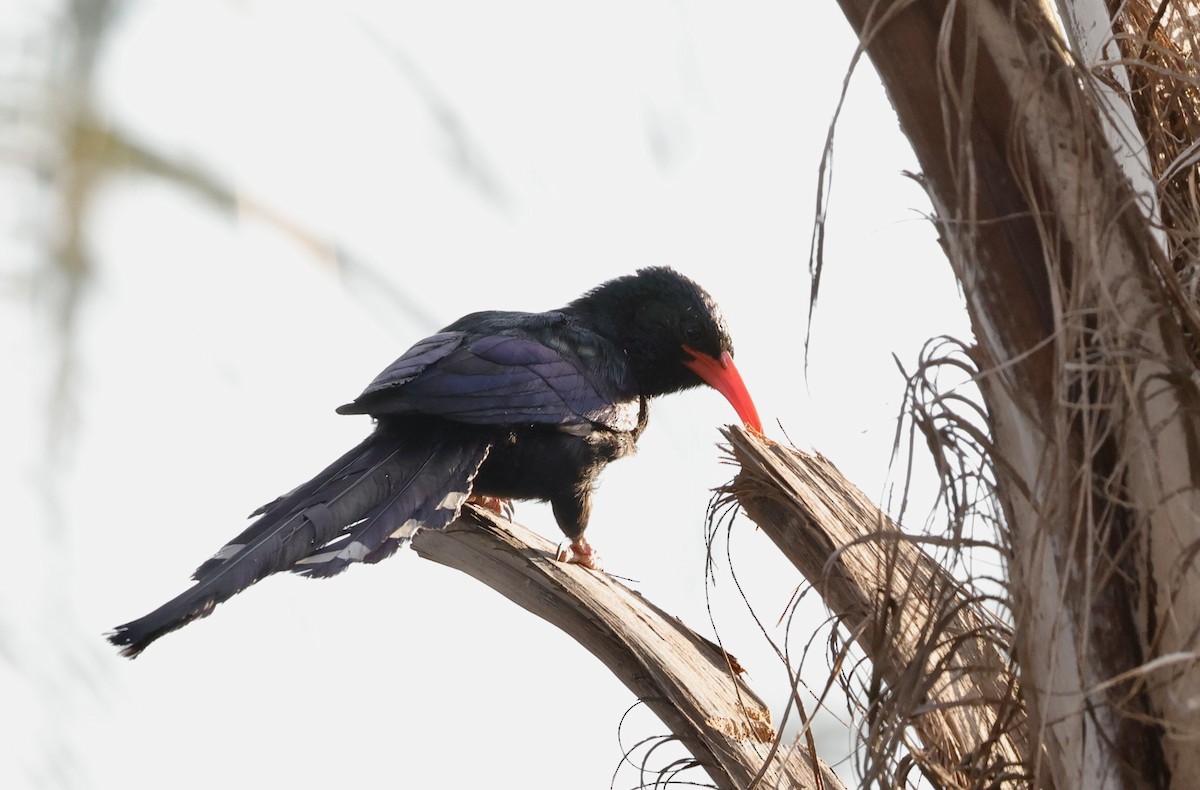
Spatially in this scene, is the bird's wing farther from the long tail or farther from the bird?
the long tail

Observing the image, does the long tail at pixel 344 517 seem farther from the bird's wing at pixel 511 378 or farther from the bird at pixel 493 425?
the bird's wing at pixel 511 378

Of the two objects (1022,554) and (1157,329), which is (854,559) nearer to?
(1022,554)

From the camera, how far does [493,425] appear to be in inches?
Answer: 127

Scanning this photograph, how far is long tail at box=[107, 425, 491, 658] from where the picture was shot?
7.20 ft

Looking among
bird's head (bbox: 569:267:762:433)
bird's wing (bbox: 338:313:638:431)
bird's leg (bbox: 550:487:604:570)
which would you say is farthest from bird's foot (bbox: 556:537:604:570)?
bird's head (bbox: 569:267:762:433)

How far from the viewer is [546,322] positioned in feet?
12.3

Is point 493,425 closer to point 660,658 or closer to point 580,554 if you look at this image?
point 580,554

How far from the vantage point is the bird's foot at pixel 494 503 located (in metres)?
3.48

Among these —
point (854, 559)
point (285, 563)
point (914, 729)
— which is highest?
point (285, 563)

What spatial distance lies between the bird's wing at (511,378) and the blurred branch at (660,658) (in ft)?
1.22

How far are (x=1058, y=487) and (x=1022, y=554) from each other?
137mm

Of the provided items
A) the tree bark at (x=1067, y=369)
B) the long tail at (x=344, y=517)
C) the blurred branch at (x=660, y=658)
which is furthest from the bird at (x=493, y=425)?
the tree bark at (x=1067, y=369)

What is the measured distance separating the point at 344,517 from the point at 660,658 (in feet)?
2.72

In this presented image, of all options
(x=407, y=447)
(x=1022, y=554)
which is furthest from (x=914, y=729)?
(x=407, y=447)
